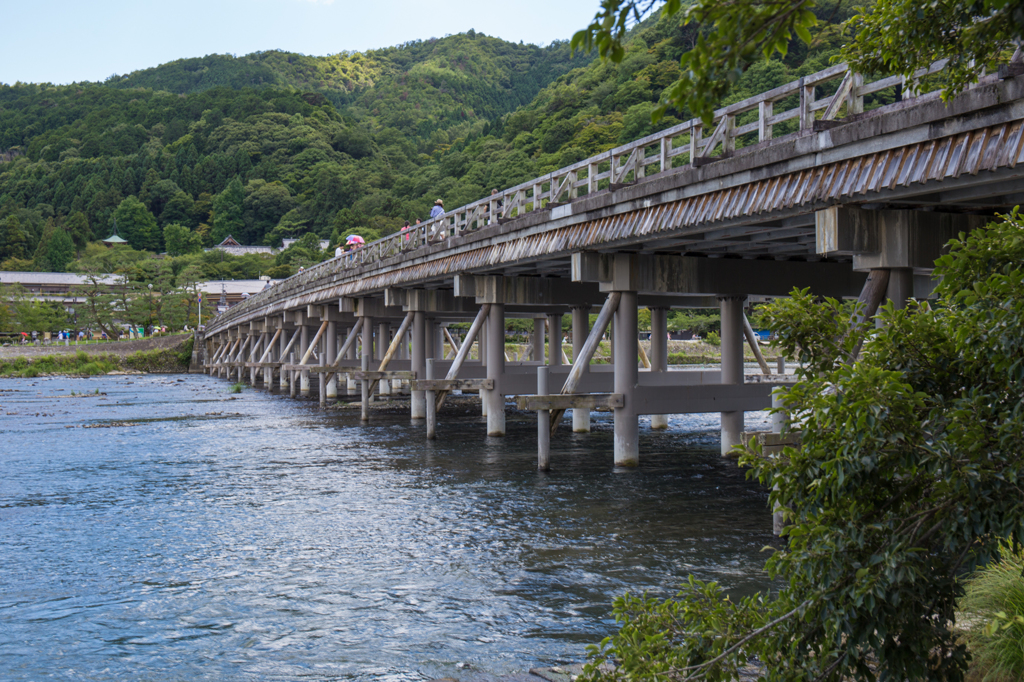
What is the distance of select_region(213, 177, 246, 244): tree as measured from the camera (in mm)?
180125

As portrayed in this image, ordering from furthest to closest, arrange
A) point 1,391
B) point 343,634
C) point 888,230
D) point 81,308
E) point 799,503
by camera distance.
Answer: point 81,308 < point 1,391 < point 888,230 < point 343,634 < point 799,503

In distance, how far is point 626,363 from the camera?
18234 millimetres

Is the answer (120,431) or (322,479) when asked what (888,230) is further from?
(120,431)

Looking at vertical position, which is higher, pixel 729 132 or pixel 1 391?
pixel 729 132

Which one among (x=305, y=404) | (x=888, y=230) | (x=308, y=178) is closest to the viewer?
(x=888, y=230)

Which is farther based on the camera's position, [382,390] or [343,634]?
[382,390]

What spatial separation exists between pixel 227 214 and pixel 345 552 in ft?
585

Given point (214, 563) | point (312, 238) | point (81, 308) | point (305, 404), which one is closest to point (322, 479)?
point (214, 563)

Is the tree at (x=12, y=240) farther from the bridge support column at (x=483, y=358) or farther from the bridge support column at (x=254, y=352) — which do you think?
the bridge support column at (x=483, y=358)

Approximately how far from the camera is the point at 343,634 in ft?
28.9

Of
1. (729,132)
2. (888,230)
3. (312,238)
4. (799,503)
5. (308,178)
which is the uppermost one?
(308,178)

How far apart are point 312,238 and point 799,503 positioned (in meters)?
149

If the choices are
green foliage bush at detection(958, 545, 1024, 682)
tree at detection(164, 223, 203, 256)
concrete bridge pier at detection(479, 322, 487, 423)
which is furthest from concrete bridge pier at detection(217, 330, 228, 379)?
tree at detection(164, 223, 203, 256)

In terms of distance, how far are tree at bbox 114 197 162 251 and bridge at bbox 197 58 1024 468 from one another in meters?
155
